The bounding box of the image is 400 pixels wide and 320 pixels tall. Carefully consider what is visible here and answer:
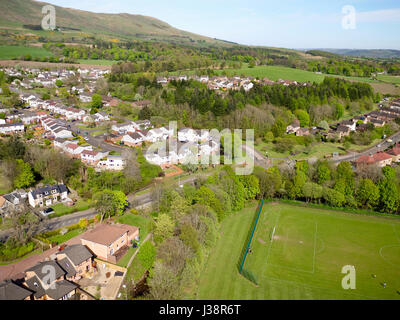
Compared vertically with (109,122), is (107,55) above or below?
above

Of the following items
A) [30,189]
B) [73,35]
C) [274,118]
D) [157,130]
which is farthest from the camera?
[73,35]

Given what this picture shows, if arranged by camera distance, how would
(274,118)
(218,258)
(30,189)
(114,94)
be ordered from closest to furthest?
(218,258), (30,189), (274,118), (114,94)

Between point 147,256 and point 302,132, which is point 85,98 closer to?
point 302,132

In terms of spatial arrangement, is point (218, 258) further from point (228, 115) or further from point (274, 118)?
point (274, 118)

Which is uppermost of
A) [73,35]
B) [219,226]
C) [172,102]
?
[73,35]

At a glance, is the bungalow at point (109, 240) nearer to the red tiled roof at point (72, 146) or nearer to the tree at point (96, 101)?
the red tiled roof at point (72, 146)

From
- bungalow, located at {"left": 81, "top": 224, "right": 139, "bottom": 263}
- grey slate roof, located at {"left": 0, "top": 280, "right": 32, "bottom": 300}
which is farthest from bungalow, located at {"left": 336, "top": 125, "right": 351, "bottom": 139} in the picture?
grey slate roof, located at {"left": 0, "top": 280, "right": 32, "bottom": 300}
